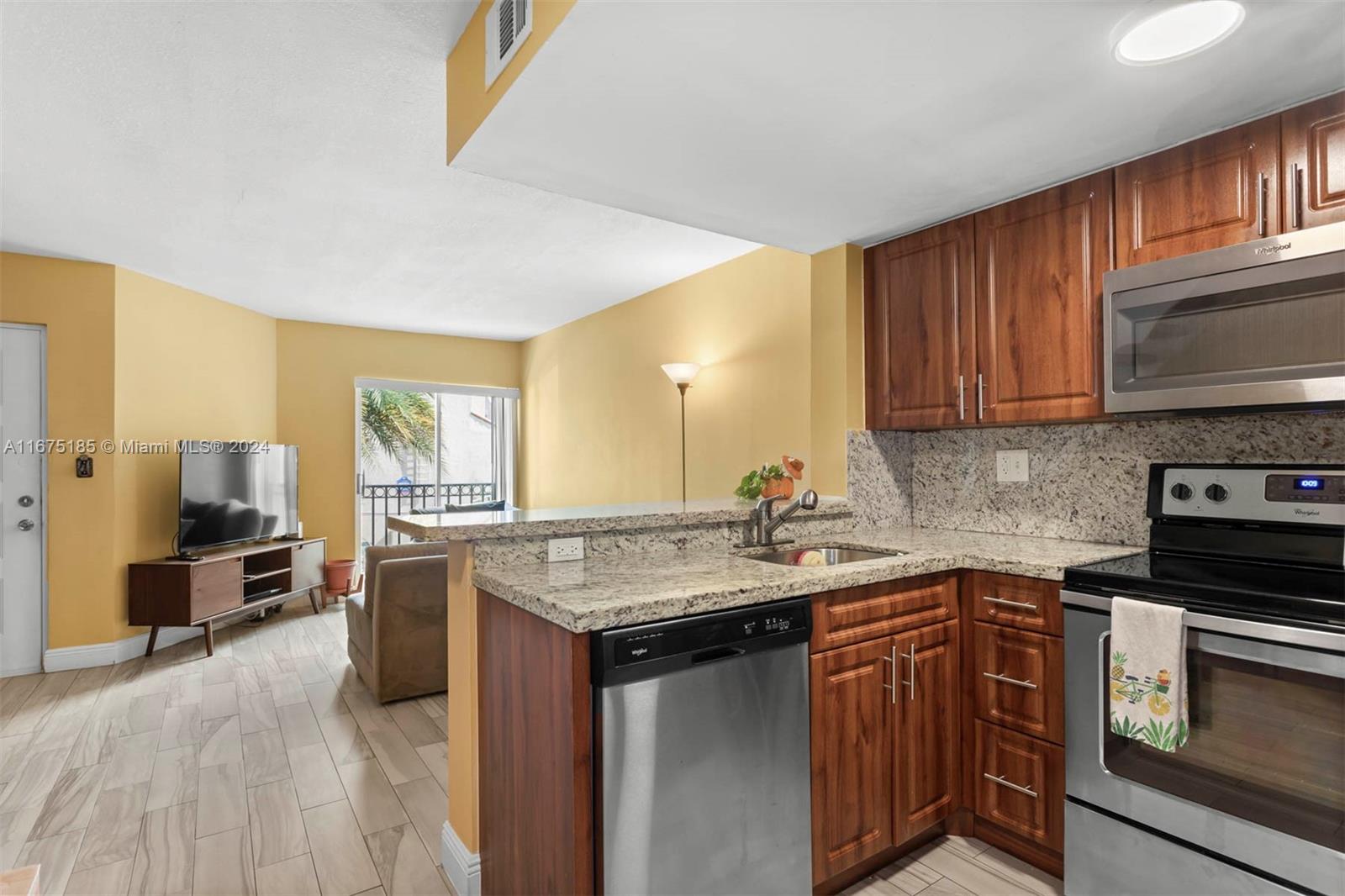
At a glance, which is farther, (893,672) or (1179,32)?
(893,672)

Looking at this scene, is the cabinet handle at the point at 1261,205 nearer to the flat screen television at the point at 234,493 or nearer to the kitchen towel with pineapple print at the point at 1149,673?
the kitchen towel with pineapple print at the point at 1149,673

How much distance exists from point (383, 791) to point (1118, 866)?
2394mm

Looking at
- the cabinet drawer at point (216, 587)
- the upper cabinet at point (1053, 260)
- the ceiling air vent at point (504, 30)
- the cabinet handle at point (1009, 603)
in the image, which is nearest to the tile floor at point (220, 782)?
the cabinet drawer at point (216, 587)

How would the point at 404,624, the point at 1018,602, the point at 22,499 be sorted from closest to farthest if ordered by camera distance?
the point at 1018,602 < the point at 404,624 < the point at 22,499

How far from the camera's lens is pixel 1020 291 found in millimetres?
2365

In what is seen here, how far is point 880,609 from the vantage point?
1.94 metres

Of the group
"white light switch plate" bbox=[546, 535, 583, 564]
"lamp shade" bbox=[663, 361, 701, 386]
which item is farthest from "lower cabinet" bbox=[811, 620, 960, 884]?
"lamp shade" bbox=[663, 361, 701, 386]

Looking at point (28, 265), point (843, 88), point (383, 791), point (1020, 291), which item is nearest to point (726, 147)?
point (843, 88)

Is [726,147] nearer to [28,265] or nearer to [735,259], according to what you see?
[735,259]

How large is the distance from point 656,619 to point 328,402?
5.63 m

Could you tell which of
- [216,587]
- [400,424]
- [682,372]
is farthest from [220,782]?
[400,424]

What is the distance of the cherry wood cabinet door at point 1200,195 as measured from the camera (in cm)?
181

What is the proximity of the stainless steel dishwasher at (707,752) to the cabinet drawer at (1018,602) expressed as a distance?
28.4 inches

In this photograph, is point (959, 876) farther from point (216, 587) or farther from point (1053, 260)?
point (216, 587)
